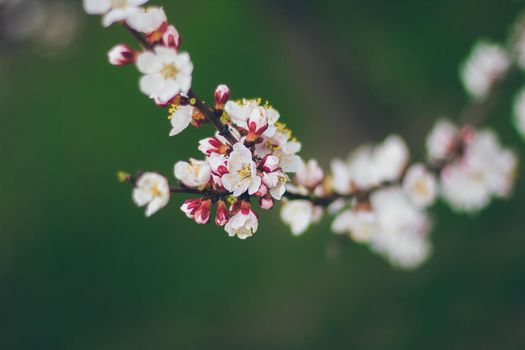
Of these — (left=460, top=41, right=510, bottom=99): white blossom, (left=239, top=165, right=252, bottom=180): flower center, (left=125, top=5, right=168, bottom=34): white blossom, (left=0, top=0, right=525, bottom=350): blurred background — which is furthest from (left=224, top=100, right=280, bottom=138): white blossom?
(left=0, top=0, right=525, bottom=350): blurred background

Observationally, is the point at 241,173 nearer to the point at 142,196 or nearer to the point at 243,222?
the point at 243,222

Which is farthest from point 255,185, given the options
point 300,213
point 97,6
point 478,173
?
point 478,173

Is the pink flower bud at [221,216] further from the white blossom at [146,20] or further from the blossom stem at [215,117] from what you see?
the white blossom at [146,20]

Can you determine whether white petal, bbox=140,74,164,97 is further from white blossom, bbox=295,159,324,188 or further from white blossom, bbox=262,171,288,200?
white blossom, bbox=295,159,324,188

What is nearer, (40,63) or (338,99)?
(338,99)

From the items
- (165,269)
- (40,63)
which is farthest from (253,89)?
(40,63)

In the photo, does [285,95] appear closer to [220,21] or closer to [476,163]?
[220,21]
